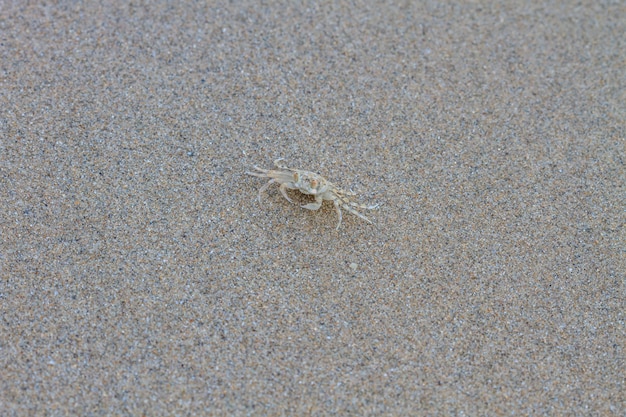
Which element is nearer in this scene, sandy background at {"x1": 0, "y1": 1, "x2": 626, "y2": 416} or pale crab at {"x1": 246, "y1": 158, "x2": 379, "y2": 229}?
sandy background at {"x1": 0, "y1": 1, "x2": 626, "y2": 416}

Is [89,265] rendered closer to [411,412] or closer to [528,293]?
[411,412]

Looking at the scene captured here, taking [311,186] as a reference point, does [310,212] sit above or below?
below

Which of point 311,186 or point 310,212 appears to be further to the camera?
point 310,212

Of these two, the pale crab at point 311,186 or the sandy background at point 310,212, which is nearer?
the sandy background at point 310,212

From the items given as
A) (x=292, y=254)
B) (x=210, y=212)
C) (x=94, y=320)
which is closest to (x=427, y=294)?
(x=292, y=254)
